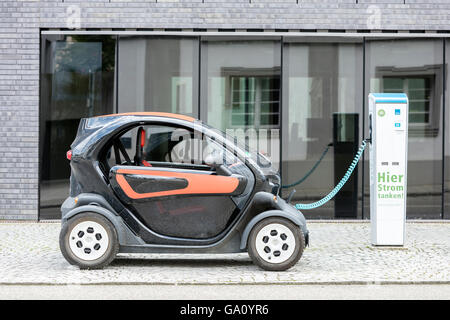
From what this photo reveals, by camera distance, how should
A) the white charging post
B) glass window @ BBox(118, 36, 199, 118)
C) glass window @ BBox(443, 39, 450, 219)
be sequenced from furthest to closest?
glass window @ BBox(443, 39, 450, 219) → glass window @ BBox(118, 36, 199, 118) → the white charging post

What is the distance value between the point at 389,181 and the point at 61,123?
5.97 m

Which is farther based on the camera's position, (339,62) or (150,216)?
(339,62)

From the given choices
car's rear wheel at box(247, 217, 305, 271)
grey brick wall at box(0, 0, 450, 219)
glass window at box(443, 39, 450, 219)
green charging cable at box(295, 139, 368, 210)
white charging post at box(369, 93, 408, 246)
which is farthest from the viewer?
glass window at box(443, 39, 450, 219)

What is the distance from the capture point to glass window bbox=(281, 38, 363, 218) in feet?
41.7

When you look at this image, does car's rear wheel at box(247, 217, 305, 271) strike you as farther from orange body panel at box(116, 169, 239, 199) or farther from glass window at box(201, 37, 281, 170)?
glass window at box(201, 37, 281, 170)

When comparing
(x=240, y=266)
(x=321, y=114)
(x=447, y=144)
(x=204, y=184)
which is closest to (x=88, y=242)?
(x=204, y=184)

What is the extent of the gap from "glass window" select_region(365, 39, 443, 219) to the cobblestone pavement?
254 cm

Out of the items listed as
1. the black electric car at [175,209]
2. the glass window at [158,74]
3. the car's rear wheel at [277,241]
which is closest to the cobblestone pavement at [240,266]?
the car's rear wheel at [277,241]

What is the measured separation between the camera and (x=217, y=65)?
12773 millimetres

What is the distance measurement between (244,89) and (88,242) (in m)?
Result: 5.72

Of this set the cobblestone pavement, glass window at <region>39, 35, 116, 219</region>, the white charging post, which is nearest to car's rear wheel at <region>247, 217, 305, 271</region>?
the cobblestone pavement

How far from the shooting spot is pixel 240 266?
8.00 meters

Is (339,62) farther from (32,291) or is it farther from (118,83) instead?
(32,291)

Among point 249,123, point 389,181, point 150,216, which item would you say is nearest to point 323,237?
point 389,181
